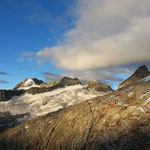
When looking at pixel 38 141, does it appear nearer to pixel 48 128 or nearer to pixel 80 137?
pixel 48 128

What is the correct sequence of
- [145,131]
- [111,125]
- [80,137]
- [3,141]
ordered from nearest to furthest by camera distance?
[145,131] → [111,125] → [80,137] → [3,141]

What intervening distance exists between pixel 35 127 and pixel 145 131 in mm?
56189

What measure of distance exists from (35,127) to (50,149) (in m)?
22.2

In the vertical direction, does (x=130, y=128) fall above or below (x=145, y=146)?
above

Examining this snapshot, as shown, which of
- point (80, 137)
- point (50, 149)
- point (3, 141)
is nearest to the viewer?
point (80, 137)

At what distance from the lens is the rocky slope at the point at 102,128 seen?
4588 centimetres

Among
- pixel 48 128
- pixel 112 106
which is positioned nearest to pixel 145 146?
pixel 112 106

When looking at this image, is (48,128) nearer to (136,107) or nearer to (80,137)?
(80,137)

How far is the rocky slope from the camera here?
45875 millimetres

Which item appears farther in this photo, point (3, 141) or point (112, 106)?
point (3, 141)

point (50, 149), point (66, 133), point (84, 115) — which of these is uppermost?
point (84, 115)

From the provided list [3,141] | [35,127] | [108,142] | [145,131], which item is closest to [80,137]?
[108,142]

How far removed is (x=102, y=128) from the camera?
178 feet

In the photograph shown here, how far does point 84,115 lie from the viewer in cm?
6725
